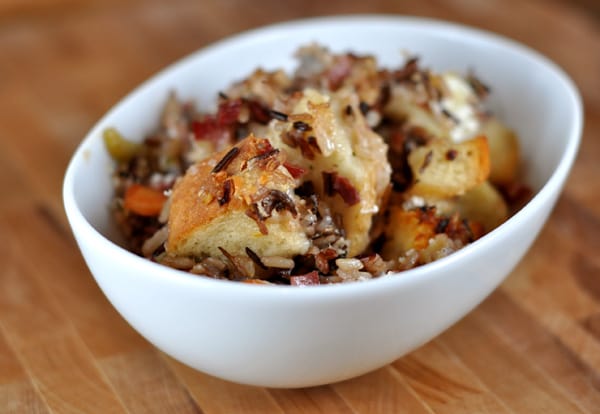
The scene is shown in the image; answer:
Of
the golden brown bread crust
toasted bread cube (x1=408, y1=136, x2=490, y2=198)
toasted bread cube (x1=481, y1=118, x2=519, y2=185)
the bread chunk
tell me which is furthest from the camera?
toasted bread cube (x1=481, y1=118, x2=519, y2=185)

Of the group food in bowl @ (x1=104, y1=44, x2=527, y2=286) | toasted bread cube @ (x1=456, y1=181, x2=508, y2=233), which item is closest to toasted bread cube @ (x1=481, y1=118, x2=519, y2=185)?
food in bowl @ (x1=104, y1=44, x2=527, y2=286)

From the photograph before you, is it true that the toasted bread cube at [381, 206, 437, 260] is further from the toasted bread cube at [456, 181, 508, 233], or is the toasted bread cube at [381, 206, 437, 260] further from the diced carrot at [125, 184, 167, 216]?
the diced carrot at [125, 184, 167, 216]

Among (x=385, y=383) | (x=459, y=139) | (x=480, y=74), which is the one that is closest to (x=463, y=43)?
(x=480, y=74)

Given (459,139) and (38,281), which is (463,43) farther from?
(38,281)

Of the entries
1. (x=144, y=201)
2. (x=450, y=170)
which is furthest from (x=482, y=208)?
(x=144, y=201)

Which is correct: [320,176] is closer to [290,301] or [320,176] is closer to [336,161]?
[336,161]

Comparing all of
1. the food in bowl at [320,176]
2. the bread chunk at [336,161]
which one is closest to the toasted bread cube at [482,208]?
the food in bowl at [320,176]

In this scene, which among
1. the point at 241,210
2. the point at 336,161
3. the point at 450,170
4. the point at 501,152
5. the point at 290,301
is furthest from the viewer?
the point at 501,152
